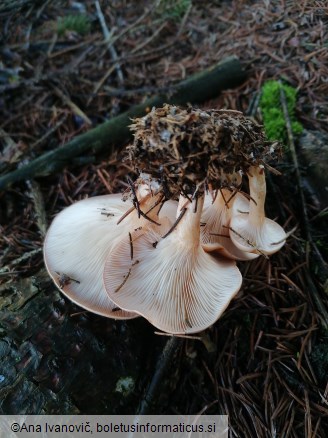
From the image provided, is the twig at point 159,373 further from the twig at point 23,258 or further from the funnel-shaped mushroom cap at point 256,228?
the twig at point 23,258

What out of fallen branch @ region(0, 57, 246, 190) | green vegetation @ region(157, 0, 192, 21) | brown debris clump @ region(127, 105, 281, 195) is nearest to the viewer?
brown debris clump @ region(127, 105, 281, 195)

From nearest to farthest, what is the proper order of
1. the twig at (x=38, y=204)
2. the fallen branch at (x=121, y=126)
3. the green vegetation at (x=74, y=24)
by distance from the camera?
the twig at (x=38, y=204) < the fallen branch at (x=121, y=126) < the green vegetation at (x=74, y=24)

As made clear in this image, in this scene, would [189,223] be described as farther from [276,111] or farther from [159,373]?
[276,111]

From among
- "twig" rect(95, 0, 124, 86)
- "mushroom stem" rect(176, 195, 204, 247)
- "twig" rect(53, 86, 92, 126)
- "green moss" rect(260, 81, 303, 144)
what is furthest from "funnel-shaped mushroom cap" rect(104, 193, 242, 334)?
"twig" rect(95, 0, 124, 86)

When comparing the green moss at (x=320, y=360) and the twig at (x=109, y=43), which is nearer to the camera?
the green moss at (x=320, y=360)

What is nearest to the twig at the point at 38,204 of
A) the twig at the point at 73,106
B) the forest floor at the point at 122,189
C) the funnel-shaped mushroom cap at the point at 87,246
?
the forest floor at the point at 122,189

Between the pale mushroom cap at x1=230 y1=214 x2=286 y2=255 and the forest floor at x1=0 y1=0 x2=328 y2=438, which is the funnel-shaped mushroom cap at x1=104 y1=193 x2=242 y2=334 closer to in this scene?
the pale mushroom cap at x1=230 y1=214 x2=286 y2=255

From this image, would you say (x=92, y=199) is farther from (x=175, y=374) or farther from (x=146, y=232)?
(x=175, y=374)
